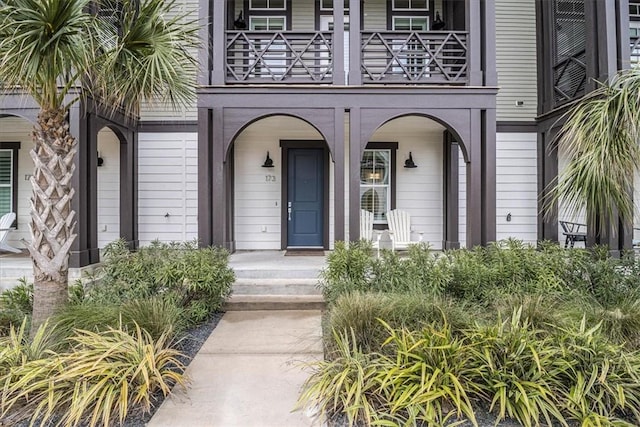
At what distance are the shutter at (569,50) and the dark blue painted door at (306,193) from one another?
5220 mm

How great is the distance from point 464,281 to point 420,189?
13.5ft

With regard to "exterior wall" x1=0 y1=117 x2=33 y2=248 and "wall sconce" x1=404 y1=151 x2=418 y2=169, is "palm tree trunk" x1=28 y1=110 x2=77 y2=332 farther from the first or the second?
"wall sconce" x1=404 y1=151 x2=418 y2=169

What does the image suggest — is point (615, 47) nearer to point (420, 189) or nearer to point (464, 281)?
point (420, 189)

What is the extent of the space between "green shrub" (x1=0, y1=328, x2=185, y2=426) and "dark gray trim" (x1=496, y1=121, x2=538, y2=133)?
27.0ft

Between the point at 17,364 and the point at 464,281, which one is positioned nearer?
the point at 17,364

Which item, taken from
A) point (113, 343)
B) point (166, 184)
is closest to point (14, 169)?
point (166, 184)

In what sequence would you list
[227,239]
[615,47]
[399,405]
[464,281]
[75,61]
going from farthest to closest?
[227,239] → [615,47] → [464,281] → [75,61] → [399,405]

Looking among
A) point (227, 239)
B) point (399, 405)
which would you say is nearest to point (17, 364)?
point (399, 405)

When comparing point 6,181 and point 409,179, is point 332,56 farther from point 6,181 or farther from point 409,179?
point 6,181

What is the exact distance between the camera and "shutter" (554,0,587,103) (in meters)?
7.13

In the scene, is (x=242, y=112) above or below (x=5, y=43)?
above

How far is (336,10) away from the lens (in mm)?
6445

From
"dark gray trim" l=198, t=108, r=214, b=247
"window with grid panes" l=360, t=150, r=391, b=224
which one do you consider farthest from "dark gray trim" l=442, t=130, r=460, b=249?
"dark gray trim" l=198, t=108, r=214, b=247

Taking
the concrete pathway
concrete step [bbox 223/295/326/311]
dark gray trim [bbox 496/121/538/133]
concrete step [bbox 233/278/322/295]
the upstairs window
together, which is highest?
the upstairs window
